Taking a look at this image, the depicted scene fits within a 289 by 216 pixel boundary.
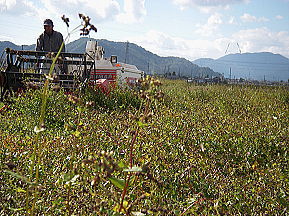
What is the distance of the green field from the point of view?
1.73 m

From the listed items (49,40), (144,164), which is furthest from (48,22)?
(144,164)

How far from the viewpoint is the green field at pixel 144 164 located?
1.73 m

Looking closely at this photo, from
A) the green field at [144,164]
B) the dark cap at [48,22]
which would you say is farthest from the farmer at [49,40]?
the green field at [144,164]

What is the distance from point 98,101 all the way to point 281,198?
521 cm

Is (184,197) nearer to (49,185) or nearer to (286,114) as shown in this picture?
(49,185)

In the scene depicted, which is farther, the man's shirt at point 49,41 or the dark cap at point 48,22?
the man's shirt at point 49,41

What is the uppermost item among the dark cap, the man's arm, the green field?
the dark cap

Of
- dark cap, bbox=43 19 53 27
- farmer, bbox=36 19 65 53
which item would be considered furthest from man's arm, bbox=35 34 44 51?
dark cap, bbox=43 19 53 27

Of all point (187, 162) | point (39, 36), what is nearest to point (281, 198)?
point (187, 162)

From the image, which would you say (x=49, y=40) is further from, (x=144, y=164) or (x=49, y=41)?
(x=144, y=164)

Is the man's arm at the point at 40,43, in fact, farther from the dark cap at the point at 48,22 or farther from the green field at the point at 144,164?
the green field at the point at 144,164

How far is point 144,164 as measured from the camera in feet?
4.83

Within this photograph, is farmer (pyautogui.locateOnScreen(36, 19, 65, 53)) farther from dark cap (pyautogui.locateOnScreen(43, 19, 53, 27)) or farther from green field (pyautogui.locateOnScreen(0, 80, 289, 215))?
green field (pyautogui.locateOnScreen(0, 80, 289, 215))

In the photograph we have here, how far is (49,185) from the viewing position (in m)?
2.92
